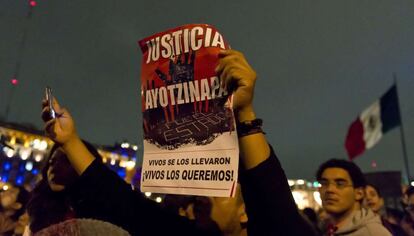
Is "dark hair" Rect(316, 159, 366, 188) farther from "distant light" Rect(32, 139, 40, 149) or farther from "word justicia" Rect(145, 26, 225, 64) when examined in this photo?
"distant light" Rect(32, 139, 40, 149)

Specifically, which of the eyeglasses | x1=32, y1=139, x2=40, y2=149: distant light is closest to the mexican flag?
the eyeglasses

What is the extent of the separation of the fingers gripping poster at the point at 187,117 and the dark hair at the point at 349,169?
2337 millimetres

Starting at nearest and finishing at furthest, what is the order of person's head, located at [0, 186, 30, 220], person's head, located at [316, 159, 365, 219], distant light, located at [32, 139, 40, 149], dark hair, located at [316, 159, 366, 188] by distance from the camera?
person's head, located at [316, 159, 365, 219] → dark hair, located at [316, 159, 366, 188] → person's head, located at [0, 186, 30, 220] → distant light, located at [32, 139, 40, 149]

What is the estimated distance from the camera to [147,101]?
2.19m

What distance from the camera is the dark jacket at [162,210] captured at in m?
1.63

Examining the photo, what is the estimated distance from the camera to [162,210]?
2311mm

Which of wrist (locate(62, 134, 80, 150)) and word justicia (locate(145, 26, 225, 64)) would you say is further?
wrist (locate(62, 134, 80, 150))

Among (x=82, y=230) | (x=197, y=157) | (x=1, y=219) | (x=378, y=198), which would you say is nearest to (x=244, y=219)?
(x=197, y=157)

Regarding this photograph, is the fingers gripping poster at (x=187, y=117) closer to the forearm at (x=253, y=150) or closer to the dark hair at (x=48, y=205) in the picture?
the forearm at (x=253, y=150)

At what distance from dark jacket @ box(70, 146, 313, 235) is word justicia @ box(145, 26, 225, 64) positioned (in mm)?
659

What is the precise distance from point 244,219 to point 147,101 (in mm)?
863

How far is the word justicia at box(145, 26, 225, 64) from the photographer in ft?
6.36

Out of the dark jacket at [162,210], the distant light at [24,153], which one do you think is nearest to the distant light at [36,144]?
the distant light at [24,153]

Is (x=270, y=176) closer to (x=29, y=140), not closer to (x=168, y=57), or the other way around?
(x=168, y=57)
